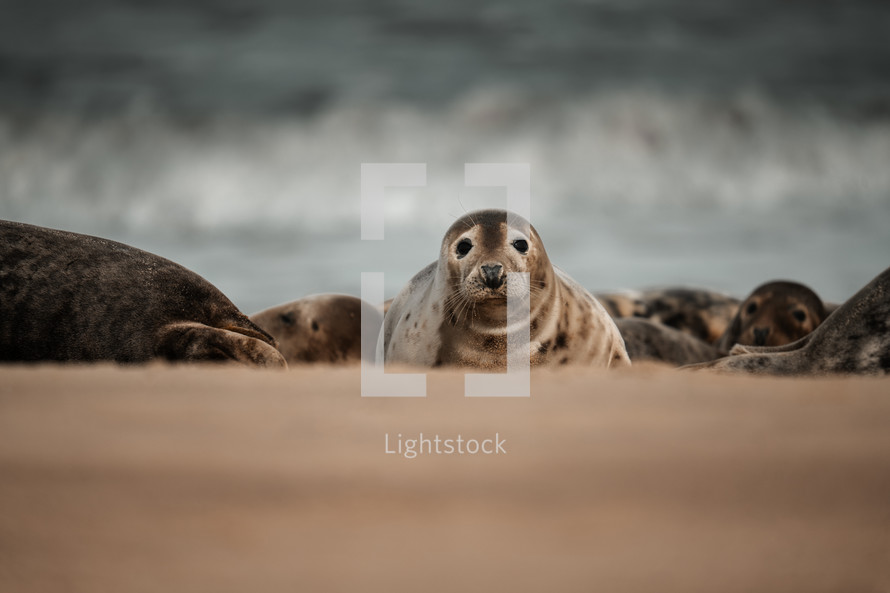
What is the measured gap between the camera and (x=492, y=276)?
10.0 feet

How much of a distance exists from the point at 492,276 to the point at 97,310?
5.41ft

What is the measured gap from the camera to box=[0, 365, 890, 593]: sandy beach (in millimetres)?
1074

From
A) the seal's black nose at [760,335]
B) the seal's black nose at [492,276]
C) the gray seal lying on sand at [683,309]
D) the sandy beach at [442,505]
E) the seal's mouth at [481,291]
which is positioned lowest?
the sandy beach at [442,505]

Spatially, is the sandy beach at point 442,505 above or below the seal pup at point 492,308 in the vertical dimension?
below

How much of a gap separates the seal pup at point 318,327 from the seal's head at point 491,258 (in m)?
2.11

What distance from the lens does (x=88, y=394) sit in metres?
1.66

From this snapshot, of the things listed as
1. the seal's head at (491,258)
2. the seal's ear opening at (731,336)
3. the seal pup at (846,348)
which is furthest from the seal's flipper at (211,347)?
the seal's ear opening at (731,336)

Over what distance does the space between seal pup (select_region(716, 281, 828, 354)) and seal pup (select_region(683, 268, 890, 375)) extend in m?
2.35

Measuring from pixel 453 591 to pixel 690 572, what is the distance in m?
0.34

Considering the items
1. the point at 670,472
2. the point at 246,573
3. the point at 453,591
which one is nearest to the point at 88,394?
the point at 246,573

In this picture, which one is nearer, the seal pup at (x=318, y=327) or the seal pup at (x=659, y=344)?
the seal pup at (x=659, y=344)

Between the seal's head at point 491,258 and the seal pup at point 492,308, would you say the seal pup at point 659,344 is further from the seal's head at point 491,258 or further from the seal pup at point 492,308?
the seal's head at point 491,258

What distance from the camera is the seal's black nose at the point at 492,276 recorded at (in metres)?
3.05

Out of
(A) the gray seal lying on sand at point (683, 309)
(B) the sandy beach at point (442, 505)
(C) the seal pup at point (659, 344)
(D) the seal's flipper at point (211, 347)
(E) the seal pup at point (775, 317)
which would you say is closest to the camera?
(B) the sandy beach at point (442, 505)
